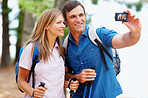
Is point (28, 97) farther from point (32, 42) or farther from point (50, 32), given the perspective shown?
point (50, 32)

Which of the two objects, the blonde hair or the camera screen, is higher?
the camera screen

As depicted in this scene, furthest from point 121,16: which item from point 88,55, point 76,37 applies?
point 76,37

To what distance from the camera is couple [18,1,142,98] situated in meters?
2.36

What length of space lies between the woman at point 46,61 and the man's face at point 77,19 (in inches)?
6.4

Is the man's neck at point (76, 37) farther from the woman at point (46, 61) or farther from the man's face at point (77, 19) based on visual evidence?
the woman at point (46, 61)

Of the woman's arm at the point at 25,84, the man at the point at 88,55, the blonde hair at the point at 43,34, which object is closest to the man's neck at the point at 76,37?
the man at the point at 88,55

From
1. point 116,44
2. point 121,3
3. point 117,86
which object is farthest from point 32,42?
point 121,3

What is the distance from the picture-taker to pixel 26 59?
2344mm

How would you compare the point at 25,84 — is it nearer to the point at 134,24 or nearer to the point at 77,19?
the point at 77,19

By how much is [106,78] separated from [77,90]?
0.44m

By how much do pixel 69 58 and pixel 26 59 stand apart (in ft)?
1.96

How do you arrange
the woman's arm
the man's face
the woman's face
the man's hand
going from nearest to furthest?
the man's hand < the woman's arm < the woman's face < the man's face

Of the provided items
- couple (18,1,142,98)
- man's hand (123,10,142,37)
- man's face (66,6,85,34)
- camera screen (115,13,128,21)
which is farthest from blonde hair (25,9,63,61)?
man's hand (123,10,142,37)

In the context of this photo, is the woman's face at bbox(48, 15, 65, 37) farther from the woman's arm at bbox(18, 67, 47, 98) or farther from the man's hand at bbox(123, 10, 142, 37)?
the man's hand at bbox(123, 10, 142, 37)
